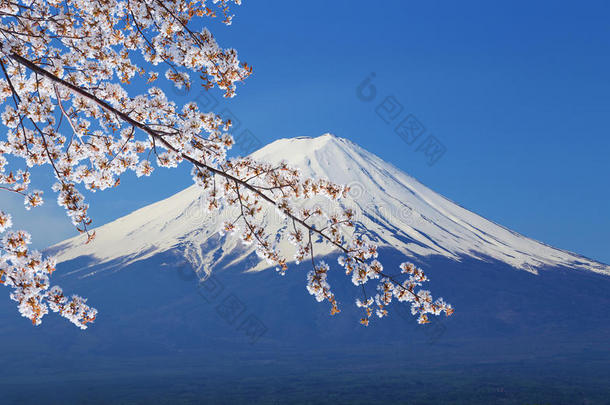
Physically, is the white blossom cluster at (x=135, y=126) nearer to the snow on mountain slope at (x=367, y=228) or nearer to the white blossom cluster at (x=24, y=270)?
the white blossom cluster at (x=24, y=270)

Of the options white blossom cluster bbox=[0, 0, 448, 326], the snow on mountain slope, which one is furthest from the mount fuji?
white blossom cluster bbox=[0, 0, 448, 326]

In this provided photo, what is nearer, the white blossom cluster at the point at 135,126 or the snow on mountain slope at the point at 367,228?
the white blossom cluster at the point at 135,126

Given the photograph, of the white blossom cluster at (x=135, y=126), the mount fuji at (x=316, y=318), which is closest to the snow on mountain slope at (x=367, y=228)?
the mount fuji at (x=316, y=318)

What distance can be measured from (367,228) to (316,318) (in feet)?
Answer: 81.4

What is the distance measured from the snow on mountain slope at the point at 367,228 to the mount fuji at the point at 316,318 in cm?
56

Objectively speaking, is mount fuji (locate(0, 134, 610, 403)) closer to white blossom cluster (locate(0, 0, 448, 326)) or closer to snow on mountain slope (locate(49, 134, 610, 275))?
snow on mountain slope (locate(49, 134, 610, 275))

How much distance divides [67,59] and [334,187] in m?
3.15

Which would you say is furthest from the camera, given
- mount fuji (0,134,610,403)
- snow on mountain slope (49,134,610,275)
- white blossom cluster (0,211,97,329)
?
snow on mountain slope (49,134,610,275)

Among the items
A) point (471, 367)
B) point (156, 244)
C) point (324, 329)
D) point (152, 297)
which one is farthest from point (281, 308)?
point (471, 367)

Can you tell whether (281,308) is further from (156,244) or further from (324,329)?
(156,244)

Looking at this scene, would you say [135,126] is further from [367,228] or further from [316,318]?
[367,228]

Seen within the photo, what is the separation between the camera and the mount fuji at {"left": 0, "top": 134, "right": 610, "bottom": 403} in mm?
49969

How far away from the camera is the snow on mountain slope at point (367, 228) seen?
116 meters

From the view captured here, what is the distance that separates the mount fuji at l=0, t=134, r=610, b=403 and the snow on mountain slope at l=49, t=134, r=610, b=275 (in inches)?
22.1
